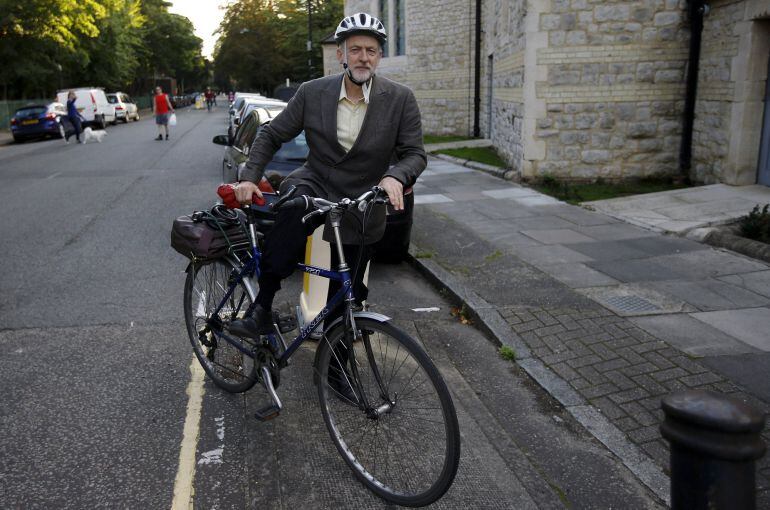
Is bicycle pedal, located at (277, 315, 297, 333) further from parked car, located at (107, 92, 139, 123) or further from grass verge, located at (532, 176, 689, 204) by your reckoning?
parked car, located at (107, 92, 139, 123)

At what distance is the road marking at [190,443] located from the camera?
10.6 ft

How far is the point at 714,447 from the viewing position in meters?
1.83

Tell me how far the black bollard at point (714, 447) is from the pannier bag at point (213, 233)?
2.70 m

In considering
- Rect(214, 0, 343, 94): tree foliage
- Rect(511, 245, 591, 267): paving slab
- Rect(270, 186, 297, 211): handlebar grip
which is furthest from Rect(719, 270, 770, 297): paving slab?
Rect(214, 0, 343, 94): tree foliage

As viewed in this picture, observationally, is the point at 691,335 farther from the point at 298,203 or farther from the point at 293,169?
the point at 293,169

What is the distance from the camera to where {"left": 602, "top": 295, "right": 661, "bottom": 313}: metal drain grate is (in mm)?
5672

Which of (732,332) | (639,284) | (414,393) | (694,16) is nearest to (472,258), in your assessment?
(639,284)

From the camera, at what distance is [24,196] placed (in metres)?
12.5

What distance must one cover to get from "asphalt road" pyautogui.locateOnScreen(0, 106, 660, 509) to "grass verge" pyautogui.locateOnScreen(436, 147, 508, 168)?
28.0ft

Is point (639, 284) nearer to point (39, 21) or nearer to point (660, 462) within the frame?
point (660, 462)

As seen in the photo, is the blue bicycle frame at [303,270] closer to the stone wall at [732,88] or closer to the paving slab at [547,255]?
the paving slab at [547,255]

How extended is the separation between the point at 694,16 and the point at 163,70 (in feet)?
278

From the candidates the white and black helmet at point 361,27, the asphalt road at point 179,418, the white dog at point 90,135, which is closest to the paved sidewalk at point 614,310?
the asphalt road at point 179,418

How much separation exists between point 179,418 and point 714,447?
122 inches
